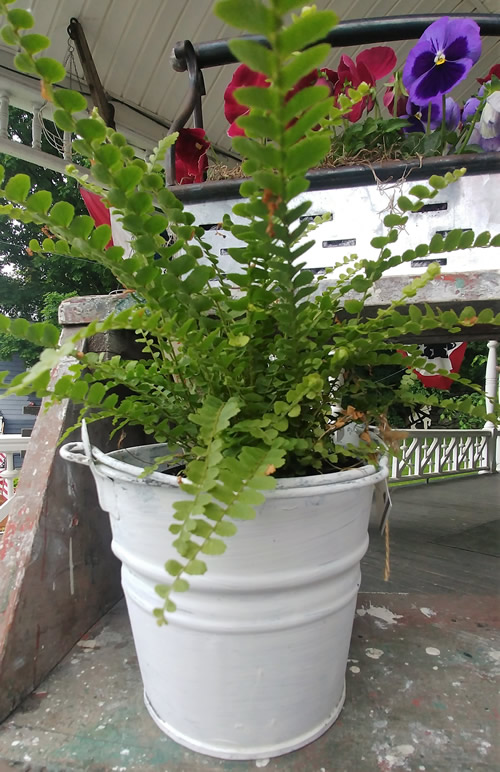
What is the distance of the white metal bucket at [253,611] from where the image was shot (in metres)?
0.35

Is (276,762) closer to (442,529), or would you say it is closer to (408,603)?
(408,603)

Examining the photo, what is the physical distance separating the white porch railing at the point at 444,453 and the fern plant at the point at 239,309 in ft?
6.74

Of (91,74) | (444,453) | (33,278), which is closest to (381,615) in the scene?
(91,74)

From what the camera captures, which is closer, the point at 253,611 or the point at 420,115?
the point at 253,611

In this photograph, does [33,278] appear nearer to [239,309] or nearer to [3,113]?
[3,113]

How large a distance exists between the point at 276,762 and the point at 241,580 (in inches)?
7.4

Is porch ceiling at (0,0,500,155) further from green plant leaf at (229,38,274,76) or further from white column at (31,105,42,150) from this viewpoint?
green plant leaf at (229,38,274,76)

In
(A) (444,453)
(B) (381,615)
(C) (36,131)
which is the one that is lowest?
(A) (444,453)

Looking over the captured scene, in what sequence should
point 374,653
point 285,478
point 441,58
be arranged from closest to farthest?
1. point 285,478
2. point 374,653
3. point 441,58

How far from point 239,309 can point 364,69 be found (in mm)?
624

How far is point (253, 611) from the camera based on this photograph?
0.36m

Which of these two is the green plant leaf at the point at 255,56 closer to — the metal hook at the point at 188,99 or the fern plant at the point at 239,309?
the fern plant at the point at 239,309

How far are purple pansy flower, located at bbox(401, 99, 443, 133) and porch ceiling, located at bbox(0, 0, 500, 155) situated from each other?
1238mm

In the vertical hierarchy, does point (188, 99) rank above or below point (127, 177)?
above
